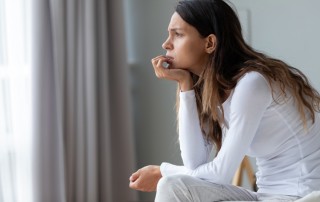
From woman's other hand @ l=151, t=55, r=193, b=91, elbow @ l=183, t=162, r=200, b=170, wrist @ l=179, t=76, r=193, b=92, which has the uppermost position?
woman's other hand @ l=151, t=55, r=193, b=91

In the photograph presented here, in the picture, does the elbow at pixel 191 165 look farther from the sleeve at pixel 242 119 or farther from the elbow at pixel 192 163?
the sleeve at pixel 242 119

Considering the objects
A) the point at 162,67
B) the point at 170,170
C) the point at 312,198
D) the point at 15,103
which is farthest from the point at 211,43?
the point at 15,103

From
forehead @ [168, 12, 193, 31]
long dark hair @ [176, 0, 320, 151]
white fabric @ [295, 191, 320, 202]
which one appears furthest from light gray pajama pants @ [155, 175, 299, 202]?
forehead @ [168, 12, 193, 31]

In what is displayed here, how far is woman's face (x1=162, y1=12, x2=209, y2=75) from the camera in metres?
1.47

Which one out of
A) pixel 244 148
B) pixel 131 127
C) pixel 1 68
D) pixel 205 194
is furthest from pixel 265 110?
pixel 131 127

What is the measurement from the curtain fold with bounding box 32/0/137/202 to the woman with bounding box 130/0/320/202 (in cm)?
83

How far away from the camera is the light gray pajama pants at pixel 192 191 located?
1.33 m

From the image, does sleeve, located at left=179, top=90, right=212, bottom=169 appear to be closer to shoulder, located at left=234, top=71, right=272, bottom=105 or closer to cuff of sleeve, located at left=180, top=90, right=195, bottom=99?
cuff of sleeve, located at left=180, top=90, right=195, bottom=99

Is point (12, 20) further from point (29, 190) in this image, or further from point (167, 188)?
point (167, 188)

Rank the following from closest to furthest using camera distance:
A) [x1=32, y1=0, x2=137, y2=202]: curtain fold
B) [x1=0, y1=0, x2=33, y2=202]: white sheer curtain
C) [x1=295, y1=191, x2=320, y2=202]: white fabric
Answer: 1. [x1=295, y1=191, x2=320, y2=202]: white fabric
2. [x1=0, y1=0, x2=33, y2=202]: white sheer curtain
3. [x1=32, y1=0, x2=137, y2=202]: curtain fold

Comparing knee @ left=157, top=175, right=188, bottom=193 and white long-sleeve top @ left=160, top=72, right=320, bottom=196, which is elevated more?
white long-sleeve top @ left=160, top=72, right=320, bottom=196

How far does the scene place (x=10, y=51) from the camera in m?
2.09

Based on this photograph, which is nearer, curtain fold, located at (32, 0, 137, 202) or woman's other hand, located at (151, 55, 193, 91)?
woman's other hand, located at (151, 55, 193, 91)

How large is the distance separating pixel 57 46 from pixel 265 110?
1.19 meters
